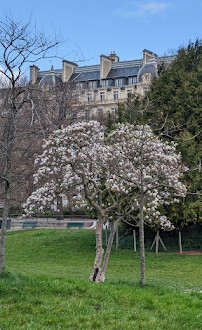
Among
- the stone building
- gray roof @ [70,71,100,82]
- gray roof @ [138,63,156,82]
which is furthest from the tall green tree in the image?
gray roof @ [70,71,100,82]

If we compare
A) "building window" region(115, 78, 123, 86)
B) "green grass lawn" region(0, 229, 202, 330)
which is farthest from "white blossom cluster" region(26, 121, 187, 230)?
"building window" region(115, 78, 123, 86)

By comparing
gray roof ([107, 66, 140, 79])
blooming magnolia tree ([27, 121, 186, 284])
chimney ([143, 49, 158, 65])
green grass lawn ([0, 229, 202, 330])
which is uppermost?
chimney ([143, 49, 158, 65])

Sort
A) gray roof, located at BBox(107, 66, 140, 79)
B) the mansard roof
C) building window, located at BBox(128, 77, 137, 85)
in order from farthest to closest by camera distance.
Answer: gray roof, located at BBox(107, 66, 140, 79) < the mansard roof < building window, located at BBox(128, 77, 137, 85)

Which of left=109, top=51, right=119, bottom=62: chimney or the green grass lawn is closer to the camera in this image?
the green grass lawn

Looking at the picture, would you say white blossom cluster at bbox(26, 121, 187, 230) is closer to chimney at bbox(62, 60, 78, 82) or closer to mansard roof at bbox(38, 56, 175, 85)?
mansard roof at bbox(38, 56, 175, 85)

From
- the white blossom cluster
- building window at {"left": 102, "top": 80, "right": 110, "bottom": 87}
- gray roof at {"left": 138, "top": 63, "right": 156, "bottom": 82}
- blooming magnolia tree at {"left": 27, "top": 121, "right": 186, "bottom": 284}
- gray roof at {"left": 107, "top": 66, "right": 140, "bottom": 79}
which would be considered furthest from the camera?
building window at {"left": 102, "top": 80, "right": 110, "bottom": 87}

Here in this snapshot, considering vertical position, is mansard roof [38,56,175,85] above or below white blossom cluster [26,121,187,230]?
above

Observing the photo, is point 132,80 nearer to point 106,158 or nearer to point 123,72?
point 123,72

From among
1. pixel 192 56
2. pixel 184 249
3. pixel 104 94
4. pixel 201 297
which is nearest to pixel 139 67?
pixel 104 94

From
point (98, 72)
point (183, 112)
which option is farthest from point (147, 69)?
point (183, 112)

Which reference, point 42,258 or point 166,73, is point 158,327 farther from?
point 166,73

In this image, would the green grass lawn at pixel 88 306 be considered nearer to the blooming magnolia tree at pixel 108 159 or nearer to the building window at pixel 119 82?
the blooming magnolia tree at pixel 108 159

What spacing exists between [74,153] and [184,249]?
13.9 metres

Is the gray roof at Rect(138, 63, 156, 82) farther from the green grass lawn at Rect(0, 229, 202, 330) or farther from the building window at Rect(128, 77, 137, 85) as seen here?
the green grass lawn at Rect(0, 229, 202, 330)
